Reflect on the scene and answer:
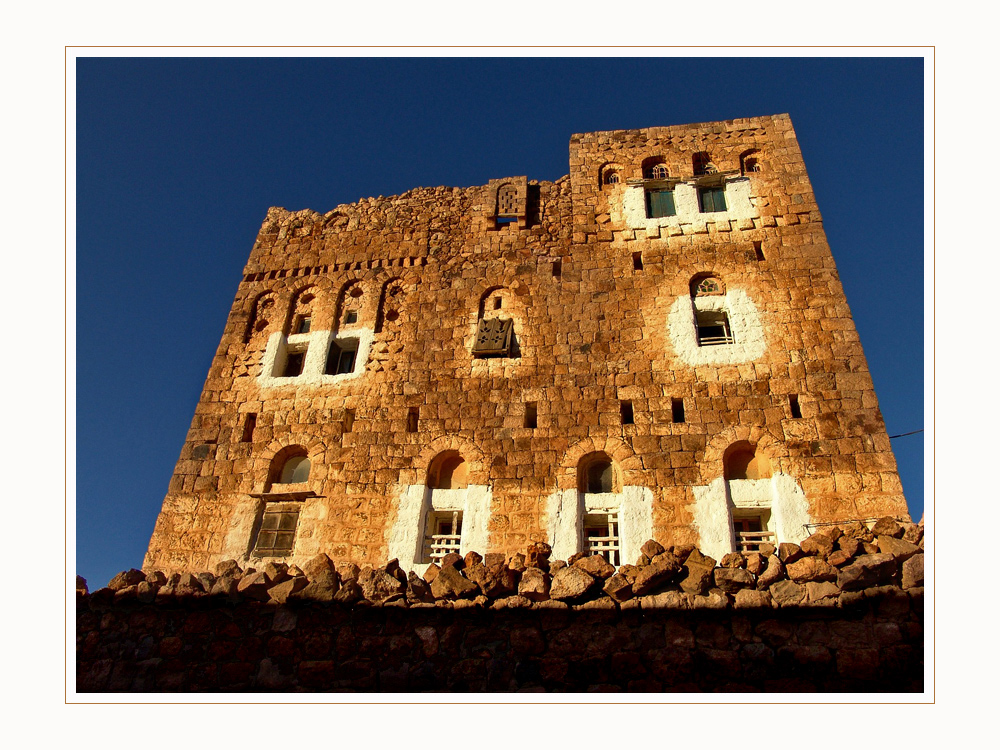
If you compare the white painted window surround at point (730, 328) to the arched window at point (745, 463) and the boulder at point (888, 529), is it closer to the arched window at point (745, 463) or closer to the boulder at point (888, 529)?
the arched window at point (745, 463)

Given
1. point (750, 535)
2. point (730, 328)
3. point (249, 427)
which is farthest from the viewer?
point (249, 427)

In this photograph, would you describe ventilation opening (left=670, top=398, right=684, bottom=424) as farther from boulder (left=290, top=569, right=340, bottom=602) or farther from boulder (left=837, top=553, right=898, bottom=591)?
boulder (left=290, top=569, right=340, bottom=602)

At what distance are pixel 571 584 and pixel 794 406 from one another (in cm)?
515

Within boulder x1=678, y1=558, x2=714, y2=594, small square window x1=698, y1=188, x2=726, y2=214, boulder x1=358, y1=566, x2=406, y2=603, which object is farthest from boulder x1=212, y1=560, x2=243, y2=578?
small square window x1=698, y1=188, x2=726, y2=214

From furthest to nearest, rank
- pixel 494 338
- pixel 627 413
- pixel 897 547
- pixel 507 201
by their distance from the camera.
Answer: pixel 507 201 → pixel 494 338 → pixel 627 413 → pixel 897 547

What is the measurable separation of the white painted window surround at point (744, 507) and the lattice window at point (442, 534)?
3.69 metres

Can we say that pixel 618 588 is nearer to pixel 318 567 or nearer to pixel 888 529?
pixel 888 529

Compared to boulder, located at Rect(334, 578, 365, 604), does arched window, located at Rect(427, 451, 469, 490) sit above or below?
above

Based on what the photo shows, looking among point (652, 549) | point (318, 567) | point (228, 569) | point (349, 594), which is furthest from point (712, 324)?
point (228, 569)

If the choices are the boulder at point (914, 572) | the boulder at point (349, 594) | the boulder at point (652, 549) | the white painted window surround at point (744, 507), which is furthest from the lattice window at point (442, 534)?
the boulder at point (914, 572)

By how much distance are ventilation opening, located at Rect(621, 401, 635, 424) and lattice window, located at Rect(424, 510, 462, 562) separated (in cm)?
320

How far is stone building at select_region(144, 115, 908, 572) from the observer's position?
10.4m

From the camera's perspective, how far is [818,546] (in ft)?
28.9
